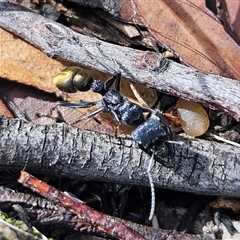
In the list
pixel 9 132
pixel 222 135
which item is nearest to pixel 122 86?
pixel 222 135

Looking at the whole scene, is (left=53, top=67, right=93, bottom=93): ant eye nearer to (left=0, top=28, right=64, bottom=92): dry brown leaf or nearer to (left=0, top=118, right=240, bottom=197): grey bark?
(left=0, top=28, right=64, bottom=92): dry brown leaf

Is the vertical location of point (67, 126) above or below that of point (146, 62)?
below

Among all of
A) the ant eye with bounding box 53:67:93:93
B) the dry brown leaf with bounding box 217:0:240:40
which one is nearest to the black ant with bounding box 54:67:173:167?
the ant eye with bounding box 53:67:93:93

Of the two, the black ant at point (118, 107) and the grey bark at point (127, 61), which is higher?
the grey bark at point (127, 61)

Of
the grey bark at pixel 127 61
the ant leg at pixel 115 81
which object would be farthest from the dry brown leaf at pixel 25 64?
the ant leg at pixel 115 81

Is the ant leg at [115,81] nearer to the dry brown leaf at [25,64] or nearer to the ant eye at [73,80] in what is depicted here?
the ant eye at [73,80]

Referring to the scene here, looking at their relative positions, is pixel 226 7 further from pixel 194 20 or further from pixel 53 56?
pixel 53 56

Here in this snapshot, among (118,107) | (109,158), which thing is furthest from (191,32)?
(109,158)
